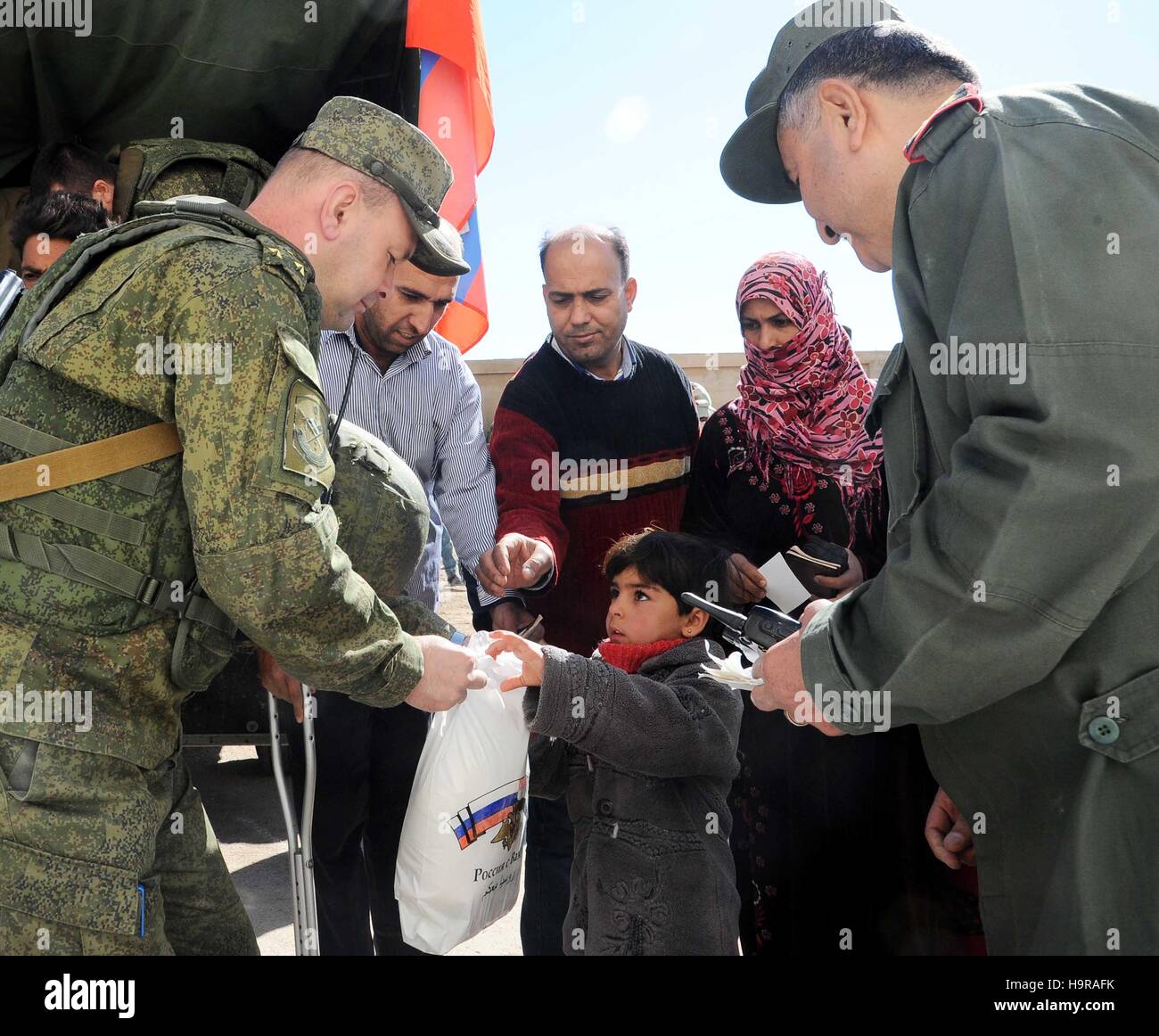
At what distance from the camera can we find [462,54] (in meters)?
3.41

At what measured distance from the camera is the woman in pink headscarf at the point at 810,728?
2674 millimetres

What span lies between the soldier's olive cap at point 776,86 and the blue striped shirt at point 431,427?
1.28 meters

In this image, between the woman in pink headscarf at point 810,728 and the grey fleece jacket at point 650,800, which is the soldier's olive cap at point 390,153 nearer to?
the grey fleece jacket at point 650,800

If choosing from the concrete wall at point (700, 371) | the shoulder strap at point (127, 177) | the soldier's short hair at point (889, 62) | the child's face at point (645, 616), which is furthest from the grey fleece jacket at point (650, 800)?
the concrete wall at point (700, 371)

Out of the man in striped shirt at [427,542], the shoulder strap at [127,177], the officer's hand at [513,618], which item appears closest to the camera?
the shoulder strap at [127,177]

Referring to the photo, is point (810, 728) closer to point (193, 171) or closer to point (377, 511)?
point (377, 511)

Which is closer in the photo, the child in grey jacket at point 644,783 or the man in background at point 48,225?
the child in grey jacket at point 644,783

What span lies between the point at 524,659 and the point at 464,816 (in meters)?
0.37

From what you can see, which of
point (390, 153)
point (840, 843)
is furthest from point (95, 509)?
point (840, 843)

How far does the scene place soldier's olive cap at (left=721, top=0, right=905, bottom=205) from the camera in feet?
7.31

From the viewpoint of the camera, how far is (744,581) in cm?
288

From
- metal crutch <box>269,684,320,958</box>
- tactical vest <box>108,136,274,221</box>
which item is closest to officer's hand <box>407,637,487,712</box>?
metal crutch <box>269,684,320,958</box>
